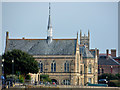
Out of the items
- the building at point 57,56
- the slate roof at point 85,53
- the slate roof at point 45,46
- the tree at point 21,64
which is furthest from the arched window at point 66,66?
the tree at point 21,64

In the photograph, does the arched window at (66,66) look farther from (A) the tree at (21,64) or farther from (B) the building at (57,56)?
(A) the tree at (21,64)

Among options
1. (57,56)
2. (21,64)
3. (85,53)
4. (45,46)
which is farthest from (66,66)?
(21,64)

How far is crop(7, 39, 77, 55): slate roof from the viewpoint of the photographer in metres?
182

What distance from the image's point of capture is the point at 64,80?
18175 centimetres

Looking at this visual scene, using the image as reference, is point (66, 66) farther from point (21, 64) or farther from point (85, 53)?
point (21, 64)

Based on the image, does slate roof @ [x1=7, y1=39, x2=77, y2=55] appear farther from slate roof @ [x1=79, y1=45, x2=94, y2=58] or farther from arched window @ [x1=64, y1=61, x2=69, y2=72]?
slate roof @ [x1=79, y1=45, x2=94, y2=58]

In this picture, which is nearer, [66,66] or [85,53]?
[66,66]

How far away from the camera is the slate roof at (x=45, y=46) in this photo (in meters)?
182

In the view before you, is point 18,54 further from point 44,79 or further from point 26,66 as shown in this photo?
point 44,79

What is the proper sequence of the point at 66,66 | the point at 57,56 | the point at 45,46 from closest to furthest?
the point at 57,56 < the point at 66,66 < the point at 45,46

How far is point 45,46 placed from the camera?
604 feet

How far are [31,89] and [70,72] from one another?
59.8 m

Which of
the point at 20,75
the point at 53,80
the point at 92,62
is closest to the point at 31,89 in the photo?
the point at 20,75

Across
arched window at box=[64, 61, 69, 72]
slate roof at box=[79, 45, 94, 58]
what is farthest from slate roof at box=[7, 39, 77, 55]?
slate roof at box=[79, 45, 94, 58]
